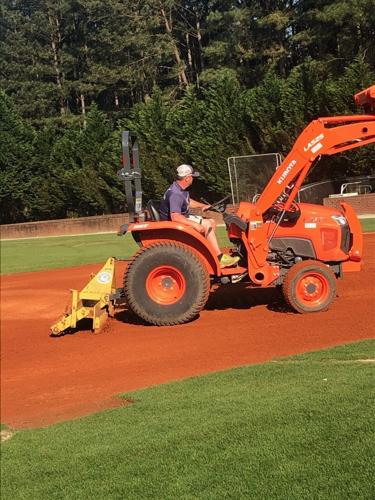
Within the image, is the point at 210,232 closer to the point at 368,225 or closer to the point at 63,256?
the point at 63,256

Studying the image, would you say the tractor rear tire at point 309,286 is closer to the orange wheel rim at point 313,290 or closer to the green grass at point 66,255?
the orange wheel rim at point 313,290

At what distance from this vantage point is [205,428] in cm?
415

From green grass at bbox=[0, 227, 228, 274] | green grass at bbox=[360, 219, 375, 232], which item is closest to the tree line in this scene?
green grass at bbox=[360, 219, 375, 232]

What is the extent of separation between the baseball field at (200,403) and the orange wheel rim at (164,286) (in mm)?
414

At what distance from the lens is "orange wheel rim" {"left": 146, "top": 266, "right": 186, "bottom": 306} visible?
8172 mm

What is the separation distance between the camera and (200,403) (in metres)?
4.94

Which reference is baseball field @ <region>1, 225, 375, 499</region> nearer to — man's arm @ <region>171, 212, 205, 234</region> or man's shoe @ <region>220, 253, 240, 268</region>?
man's shoe @ <region>220, 253, 240, 268</region>

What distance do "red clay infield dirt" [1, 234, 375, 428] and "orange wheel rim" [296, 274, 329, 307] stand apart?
20cm

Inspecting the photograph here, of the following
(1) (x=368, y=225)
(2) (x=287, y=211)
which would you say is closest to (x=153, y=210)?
(2) (x=287, y=211)

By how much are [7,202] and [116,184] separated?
8.95 meters

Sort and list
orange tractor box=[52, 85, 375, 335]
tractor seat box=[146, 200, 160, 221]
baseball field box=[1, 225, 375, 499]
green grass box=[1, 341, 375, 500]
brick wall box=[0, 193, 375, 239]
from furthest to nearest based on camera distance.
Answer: brick wall box=[0, 193, 375, 239]
tractor seat box=[146, 200, 160, 221]
orange tractor box=[52, 85, 375, 335]
baseball field box=[1, 225, 375, 499]
green grass box=[1, 341, 375, 500]

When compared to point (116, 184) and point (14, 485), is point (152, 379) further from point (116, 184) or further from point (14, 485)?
point (116, 184)

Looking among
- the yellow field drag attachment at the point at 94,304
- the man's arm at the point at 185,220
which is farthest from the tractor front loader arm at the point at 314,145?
the yellow field drag attachment at the point at 94,304

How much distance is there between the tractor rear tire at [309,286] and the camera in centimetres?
783
